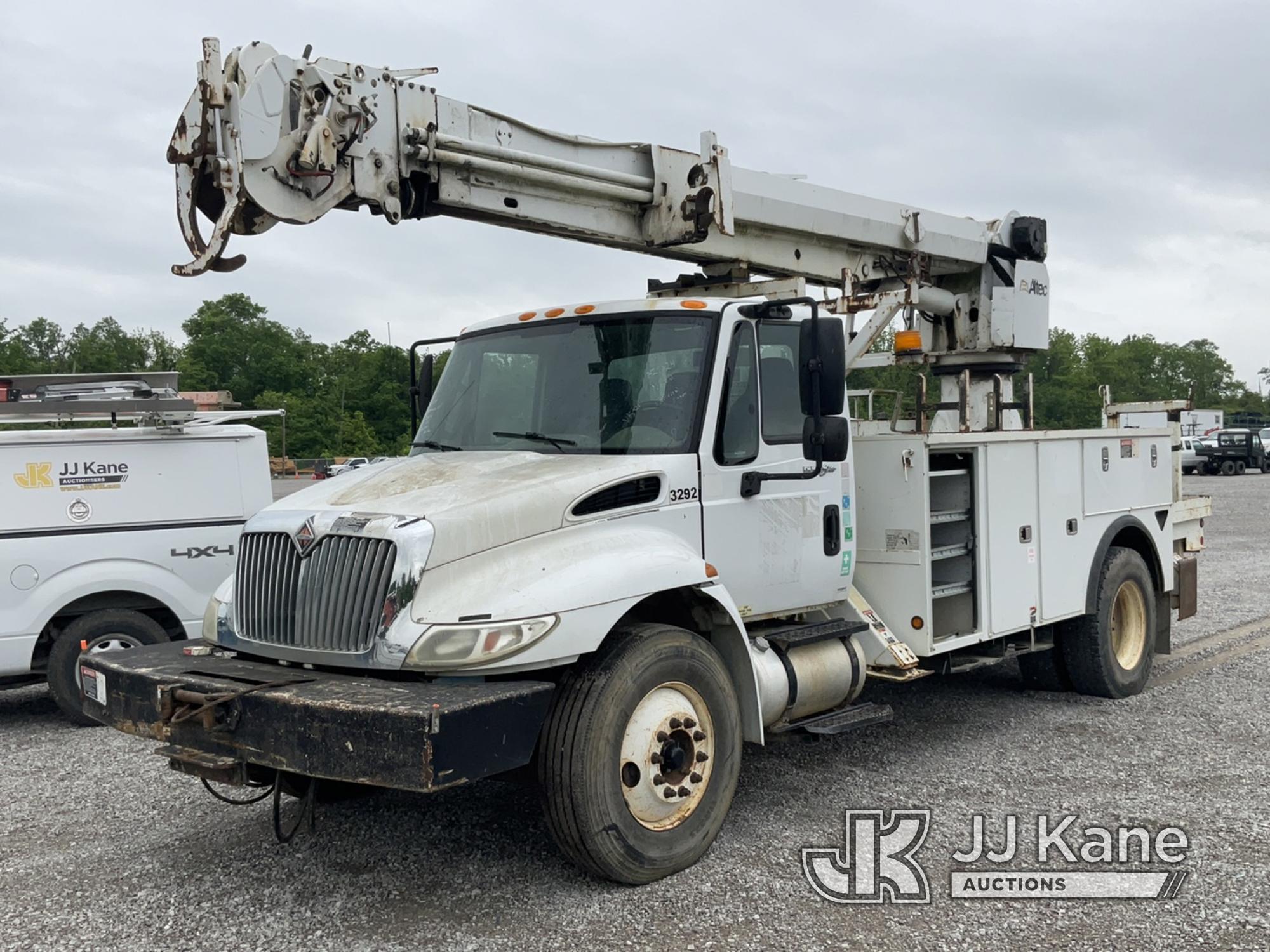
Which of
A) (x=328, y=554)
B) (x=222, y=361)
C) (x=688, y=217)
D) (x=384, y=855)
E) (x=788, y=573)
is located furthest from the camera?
(x=222, y=361)

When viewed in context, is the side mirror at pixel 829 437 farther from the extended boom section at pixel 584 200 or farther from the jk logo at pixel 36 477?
the jk logo at pixel 36 477

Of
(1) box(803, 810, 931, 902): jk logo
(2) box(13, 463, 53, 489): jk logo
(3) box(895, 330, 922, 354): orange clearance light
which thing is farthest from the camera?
(3) box(895, 330, 922, 354): orange clearance light

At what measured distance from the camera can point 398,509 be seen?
15.9ft

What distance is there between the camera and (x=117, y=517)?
8.17m

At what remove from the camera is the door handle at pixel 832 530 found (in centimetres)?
616

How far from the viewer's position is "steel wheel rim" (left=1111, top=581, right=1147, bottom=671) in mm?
8445

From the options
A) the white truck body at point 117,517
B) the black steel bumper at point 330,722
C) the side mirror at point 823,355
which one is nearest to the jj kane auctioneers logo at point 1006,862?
the black steel bumper at point 330,722

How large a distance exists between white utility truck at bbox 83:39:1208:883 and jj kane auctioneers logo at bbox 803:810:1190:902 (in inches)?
22.8

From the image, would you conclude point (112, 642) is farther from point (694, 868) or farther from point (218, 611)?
point (694, 868)

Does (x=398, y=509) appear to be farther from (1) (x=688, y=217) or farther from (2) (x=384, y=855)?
(1) (x=688, y=217)

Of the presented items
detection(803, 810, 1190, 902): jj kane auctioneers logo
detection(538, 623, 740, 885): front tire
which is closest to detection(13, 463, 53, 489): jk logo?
detection(538, 623, 740, 885): front tire

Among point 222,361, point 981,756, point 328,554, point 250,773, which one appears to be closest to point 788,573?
point 981,756

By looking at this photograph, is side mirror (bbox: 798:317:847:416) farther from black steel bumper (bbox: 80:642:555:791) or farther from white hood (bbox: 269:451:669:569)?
black steel bumper (bbox: 80:642:555:791)

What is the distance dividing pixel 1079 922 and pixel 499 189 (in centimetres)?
442
